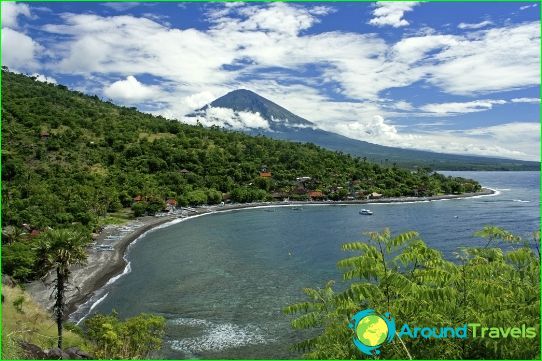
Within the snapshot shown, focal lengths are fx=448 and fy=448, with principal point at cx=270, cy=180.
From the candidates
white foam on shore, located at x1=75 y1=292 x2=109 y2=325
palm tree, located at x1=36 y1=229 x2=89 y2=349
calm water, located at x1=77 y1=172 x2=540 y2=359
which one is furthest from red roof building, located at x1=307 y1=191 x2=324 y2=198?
palm tree, located at x1=36 y1=229 x2=89 y2=349

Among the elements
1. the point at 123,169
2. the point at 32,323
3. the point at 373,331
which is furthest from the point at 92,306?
the point at 123,169

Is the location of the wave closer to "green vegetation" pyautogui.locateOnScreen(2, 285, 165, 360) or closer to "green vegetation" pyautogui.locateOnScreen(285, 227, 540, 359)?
"green vegetation" pyautogui.locateOnScreen(2, 285, 165, 360)

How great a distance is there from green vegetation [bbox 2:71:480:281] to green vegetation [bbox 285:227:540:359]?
44708mm

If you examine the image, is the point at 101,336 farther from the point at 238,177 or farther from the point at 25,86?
the point at 25,86

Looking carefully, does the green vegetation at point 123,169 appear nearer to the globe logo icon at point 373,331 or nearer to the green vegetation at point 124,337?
the green vegetation at point 124,337

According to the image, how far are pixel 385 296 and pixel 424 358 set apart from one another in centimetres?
111

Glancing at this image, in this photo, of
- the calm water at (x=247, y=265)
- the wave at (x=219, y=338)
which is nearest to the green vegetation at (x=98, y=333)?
the calm water at (x=247, y=265)

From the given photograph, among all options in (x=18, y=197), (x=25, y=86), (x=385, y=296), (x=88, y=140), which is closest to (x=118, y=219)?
(x=18, y=197)

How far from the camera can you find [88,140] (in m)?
113

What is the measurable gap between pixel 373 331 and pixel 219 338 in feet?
88.8

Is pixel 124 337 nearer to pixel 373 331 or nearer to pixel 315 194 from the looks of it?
pixel 373 331

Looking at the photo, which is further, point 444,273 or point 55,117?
point 55,117

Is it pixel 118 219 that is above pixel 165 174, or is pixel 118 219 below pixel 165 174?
below

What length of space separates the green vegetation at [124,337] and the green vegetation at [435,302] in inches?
875
